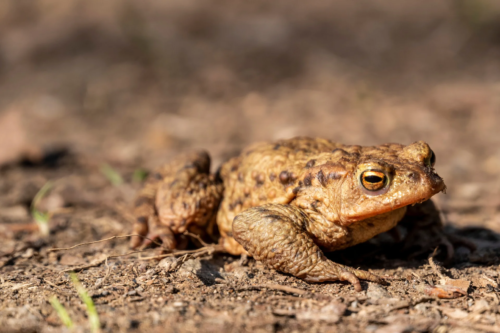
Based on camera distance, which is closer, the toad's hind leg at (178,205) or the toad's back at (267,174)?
the toad's back at (267,174)

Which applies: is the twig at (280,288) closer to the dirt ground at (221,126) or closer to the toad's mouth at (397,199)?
the dirt ground at (221,126)

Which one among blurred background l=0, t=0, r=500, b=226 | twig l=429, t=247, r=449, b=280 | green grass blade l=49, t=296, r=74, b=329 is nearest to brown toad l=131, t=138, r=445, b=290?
twig l=429, t=247, r=449, b=280

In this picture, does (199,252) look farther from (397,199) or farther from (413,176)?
(413,176)

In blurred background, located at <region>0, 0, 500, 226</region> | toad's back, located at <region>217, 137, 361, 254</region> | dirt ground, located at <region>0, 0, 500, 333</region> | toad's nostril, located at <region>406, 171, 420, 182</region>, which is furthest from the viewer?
blurred background, located at <region>0, 0, 500, 226</region>

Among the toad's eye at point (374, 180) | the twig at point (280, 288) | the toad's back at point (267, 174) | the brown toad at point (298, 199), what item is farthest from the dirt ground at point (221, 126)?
the toad's eye at point (374, 180)

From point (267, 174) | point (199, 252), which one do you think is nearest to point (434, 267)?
point (267, 174)

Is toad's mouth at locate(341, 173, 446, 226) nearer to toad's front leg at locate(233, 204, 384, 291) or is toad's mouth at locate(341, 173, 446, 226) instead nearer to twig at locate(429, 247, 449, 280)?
toad's front leg at locate(233, 204, 384, 291)

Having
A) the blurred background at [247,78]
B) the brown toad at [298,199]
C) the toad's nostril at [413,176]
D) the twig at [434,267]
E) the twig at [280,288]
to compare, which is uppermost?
the blurred background at [247,78]
